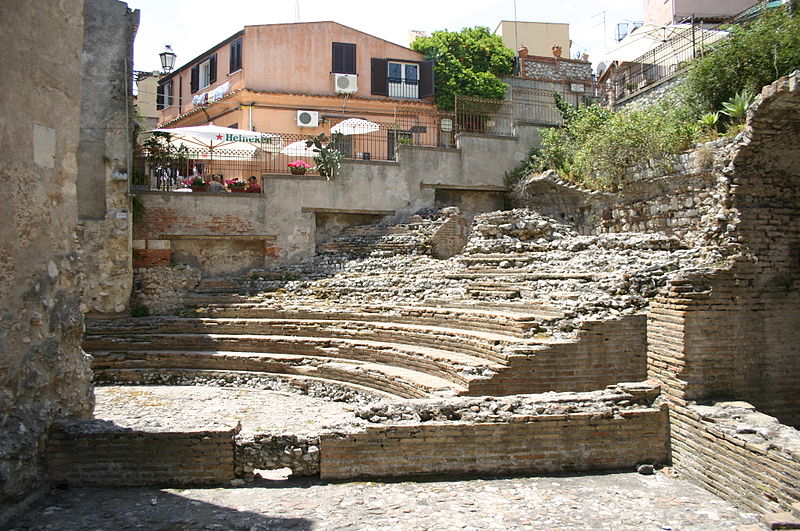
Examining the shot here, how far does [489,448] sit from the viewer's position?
248 inches

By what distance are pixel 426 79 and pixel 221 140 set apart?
25.4 ft

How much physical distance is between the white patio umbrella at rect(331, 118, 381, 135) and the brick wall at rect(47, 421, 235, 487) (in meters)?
12.5

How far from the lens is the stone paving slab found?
523 cm

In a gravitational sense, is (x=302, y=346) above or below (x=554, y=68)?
below

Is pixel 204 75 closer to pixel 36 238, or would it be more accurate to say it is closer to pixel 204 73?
pixel 204 73

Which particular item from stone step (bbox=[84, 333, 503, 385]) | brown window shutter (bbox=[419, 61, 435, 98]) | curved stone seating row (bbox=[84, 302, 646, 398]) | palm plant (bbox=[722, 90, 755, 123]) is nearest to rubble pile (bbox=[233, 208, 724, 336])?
curved stone seating row (bbox=[84, 302, 646, 398])

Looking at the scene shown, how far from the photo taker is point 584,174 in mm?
14516

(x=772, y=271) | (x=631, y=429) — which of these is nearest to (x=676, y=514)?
(x=631, y=429)

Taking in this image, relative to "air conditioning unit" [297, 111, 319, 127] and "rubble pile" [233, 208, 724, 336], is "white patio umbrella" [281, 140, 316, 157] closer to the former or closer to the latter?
"rubble pile" [233, 208, 724, 336]

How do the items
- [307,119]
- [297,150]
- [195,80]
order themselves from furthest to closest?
[195,80] < [307,119] < [297,150]

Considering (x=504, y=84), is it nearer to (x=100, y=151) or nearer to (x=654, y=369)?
(x=100, y=151)

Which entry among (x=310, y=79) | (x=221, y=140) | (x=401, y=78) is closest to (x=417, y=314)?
(x=221, y=140)

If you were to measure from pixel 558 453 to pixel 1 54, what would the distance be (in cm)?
655

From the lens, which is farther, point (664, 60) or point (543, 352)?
point (664, 60)
